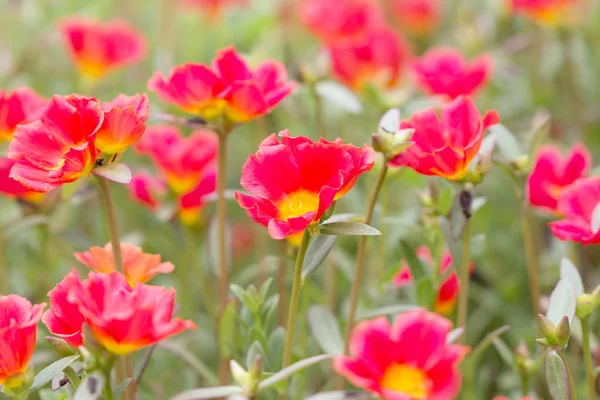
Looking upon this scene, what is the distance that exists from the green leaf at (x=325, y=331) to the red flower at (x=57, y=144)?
0.32 m

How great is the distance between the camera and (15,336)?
574mm

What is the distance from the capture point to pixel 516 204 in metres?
1.52

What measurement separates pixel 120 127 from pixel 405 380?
1.06 feet

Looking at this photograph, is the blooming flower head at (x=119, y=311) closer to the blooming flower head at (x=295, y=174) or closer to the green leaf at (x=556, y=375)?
the blooming flower head at (x=295, y=174)

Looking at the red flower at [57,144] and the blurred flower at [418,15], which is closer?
the red flower at [57,144]

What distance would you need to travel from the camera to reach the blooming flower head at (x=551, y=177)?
0.81 m

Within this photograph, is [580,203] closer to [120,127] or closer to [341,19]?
[120,127]

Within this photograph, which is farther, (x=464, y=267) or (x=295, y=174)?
(x=464, y=267)

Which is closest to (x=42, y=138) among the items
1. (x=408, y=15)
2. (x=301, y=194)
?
(x=301, y=194)

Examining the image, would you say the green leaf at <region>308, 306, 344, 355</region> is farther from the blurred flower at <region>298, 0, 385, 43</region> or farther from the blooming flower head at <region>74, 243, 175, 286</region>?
the blurred flower at <region>298, 0, 385, 43</region>

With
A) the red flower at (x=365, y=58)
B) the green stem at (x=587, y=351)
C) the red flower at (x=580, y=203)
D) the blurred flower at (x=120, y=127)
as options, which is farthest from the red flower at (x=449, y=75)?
the blurred flower at (x=120, y=127)

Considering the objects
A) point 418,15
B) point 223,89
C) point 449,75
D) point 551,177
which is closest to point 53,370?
point 223,89

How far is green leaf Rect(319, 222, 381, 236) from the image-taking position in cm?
61

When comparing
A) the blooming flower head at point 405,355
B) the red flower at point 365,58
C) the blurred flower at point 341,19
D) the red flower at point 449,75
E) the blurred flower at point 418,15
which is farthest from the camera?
the blurred flower at point 418,15
